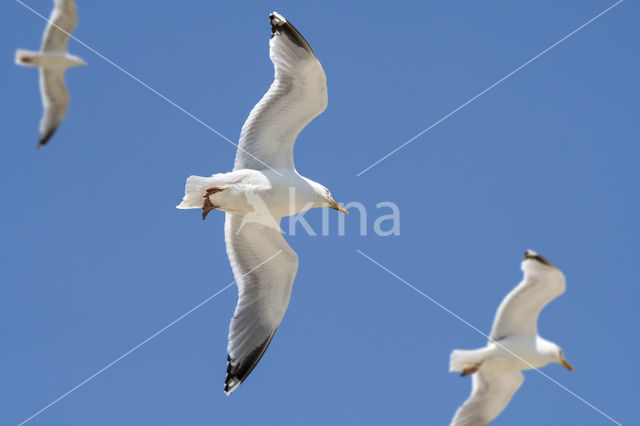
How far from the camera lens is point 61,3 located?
1098cm

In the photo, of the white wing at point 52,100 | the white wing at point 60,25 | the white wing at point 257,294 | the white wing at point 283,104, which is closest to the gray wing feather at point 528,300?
the white wing at point 257,294

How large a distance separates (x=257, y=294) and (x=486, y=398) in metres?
2.89

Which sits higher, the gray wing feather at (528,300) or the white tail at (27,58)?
the gray wing feather at (528,300)

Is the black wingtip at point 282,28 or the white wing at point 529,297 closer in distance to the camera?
the white wing at point 529,297

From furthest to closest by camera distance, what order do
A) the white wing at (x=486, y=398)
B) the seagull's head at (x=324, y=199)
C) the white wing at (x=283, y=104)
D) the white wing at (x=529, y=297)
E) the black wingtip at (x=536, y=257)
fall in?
the seagull's head at (x=324, y=199) → the white wing at (x=283, y=104) → the white wing at (x=486, y=398) → the white wing at (x=529, y=297) → the black wingtip at (x=536, y=257)

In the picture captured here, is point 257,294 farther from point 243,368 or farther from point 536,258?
point 536,258

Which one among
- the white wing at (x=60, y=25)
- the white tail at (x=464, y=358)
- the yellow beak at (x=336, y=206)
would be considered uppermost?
the yellow beak at (x=336, y=206)

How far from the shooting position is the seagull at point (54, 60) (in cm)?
1088

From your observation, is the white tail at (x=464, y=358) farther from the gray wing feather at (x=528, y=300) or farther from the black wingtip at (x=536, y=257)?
the black wingtip at (x=536, y=257)

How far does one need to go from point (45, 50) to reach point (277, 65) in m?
2.58

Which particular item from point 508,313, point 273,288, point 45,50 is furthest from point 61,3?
point 508,313

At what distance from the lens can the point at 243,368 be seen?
12.5 meters

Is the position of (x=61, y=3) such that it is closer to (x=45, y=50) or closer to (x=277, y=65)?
(x=45, y=50)

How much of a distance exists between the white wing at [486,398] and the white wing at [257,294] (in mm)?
2381
